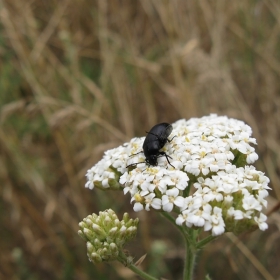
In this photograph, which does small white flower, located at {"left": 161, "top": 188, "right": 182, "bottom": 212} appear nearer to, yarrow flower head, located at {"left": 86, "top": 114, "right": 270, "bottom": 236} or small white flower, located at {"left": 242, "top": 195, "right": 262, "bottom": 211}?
yarrow flower head, located at {"left": 86, "top": 114, "right": 270, "bottom": 236}

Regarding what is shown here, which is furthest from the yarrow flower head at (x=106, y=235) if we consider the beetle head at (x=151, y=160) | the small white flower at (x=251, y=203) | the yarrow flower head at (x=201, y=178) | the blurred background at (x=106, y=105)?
the blurred background at (x=106, y=105)

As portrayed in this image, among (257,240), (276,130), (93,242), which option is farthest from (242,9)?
(93,242)

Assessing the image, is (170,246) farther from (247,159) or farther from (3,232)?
(247,159)

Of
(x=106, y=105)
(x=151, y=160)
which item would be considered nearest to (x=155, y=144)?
(x=151, y=160)

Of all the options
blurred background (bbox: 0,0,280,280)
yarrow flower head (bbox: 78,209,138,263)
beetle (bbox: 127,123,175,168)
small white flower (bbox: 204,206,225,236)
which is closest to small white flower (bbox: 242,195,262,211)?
small white flower (bbox: 204,206,225,236)

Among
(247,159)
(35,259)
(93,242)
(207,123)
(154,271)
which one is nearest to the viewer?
(93,242)

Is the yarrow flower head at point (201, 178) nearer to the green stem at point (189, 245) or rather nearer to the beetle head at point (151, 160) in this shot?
the beetle head at point (151, 160)
